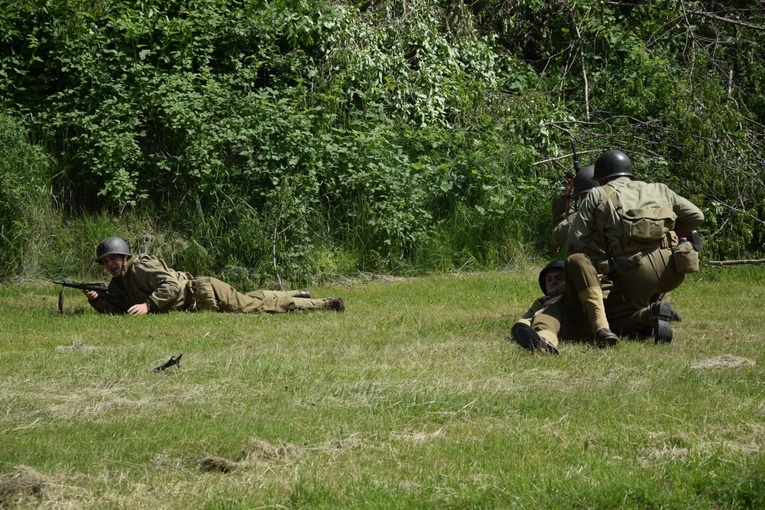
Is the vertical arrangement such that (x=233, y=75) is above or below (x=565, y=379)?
above

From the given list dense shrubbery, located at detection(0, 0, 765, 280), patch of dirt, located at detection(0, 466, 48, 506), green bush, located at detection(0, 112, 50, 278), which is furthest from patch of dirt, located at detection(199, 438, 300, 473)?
green bush, located at detection(0, 112, 50, 278)

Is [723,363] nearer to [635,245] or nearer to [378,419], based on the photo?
[635,245]

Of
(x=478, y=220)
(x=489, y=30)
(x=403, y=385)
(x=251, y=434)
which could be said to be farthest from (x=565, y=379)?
(x=489, y=30)

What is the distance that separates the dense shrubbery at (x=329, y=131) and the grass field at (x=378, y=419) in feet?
15.3

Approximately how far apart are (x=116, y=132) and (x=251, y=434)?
10209mm

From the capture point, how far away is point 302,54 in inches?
671

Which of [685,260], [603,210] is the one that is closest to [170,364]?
[603,210]

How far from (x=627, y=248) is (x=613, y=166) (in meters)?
0.80

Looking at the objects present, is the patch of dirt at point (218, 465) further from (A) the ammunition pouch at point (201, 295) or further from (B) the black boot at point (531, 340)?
(A) the ammunition pouch at point (201, 295)

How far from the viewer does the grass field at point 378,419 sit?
5.20 m

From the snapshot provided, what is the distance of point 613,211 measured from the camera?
354 inches

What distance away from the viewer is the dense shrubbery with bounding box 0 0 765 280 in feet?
49.3

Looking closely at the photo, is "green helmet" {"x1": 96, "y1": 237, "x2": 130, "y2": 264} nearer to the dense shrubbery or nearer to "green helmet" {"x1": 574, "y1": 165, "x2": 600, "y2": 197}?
the dense shrubbery

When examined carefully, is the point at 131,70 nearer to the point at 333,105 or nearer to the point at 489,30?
the point at 333,105
